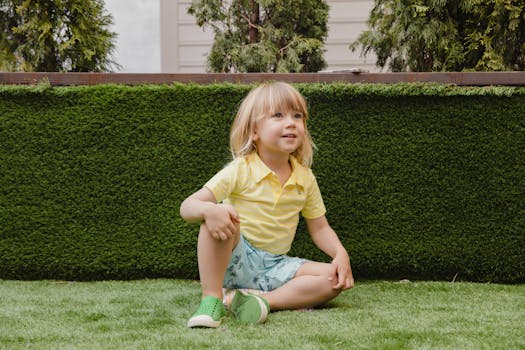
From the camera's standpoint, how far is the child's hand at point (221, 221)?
219cm

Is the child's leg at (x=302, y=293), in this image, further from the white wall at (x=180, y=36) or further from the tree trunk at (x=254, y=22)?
Result: the white wall at (x=180, y=36)

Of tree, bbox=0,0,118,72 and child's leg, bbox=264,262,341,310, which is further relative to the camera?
tree, bbox=0,0,118,72

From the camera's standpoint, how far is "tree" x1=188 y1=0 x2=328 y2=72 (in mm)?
5656

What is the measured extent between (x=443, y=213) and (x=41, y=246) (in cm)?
225

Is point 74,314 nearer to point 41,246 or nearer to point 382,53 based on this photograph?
point 41,246

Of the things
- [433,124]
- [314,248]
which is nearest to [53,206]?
[314,248]

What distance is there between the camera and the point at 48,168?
335 cm

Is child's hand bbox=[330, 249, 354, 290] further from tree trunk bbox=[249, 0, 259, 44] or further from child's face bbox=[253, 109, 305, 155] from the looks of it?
tree trunk bbox=[249, 0, 259, 44]

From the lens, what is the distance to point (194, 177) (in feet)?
11.0

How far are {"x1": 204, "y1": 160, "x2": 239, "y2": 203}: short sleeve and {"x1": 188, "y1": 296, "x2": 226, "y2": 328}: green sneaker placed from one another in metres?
0.44

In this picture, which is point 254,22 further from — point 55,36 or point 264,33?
point 55,36

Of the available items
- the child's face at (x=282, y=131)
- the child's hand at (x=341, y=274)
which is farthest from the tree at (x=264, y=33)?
the child's hand at (x=341, y=274)

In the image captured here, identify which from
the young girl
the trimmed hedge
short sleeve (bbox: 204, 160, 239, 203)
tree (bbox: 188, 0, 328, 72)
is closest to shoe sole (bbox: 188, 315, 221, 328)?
the young girl

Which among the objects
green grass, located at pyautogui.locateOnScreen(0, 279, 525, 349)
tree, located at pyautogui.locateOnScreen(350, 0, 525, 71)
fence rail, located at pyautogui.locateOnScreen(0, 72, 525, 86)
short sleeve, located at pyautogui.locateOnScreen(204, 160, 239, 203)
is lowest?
green grass, located at pyautogui.locateOnScreen(0, 279, 525, 349)
